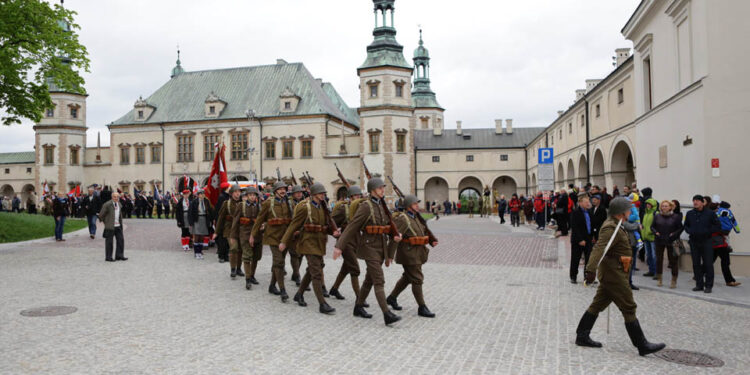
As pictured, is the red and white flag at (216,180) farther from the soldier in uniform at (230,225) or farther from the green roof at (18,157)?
the green roof at (18,157)

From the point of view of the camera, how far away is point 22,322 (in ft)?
24.3

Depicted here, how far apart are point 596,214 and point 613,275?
16.4ft

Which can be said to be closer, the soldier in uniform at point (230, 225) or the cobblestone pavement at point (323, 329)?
the cobblestone pavement at point (323, 329)

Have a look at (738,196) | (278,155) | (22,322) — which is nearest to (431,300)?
(22,322)

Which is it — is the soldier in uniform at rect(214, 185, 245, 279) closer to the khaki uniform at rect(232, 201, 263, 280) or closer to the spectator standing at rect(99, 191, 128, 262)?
the khaki uniform at rect(232, 201, 263, 280)

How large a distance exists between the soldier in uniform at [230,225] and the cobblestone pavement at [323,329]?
1.36 feet

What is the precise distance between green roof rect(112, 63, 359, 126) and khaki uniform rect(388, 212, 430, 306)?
4842cm

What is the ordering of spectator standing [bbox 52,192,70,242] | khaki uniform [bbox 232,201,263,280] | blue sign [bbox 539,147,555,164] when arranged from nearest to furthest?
1. khaki uniform [bbox 232,201,263,280]
2. blue sign [bbox 539,147,555,164]
3. spectator standing [bbox 52,192,70,242]

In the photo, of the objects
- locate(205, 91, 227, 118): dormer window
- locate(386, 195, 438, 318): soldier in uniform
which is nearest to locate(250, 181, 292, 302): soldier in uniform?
locate(386, 195, 438, 318): soldier in uniform

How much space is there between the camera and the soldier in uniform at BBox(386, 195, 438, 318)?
26.1 ft

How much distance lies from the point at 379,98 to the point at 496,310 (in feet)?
149

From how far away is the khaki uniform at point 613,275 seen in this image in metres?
6.18

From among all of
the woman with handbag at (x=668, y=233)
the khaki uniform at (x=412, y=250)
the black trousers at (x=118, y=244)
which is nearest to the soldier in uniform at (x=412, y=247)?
the khaki uniform at (x=412, y=250)

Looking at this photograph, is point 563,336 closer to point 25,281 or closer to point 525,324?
point 525,324
